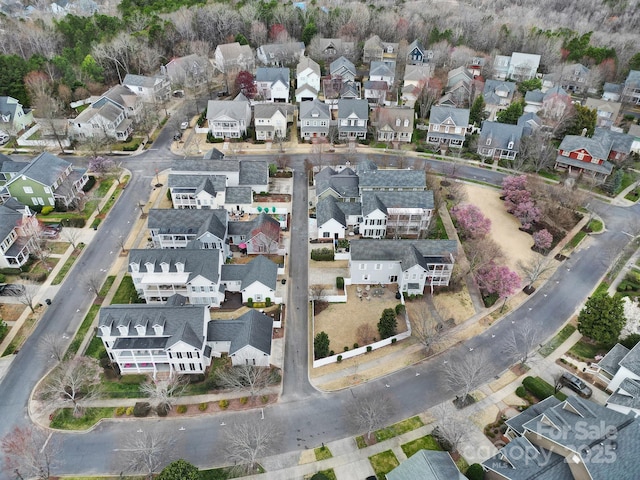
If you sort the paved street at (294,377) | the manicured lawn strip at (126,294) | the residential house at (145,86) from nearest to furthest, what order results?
the paved street at (294,377) → the manicured lawn strip at (126,294) → the residential house at (145,86)

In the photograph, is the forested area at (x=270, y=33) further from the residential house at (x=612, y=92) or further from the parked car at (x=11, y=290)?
the parked car at (x=11, y=290)

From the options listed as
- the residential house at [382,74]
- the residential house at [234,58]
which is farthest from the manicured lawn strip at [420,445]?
the residential house at [234,58]

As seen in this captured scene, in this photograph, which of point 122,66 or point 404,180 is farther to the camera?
point 122,66

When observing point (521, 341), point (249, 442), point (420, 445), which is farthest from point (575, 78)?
point (249, 442)

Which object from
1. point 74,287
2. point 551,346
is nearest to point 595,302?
point 551,346

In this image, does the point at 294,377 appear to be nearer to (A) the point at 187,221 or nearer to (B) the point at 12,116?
(A) the point at 187,221

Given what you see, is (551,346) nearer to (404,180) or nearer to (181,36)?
(404,180)

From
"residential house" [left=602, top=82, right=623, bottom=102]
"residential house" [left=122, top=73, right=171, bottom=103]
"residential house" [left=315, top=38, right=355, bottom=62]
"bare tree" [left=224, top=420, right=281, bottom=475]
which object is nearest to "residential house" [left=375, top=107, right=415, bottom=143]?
"residential house" [left=315, top=38, right=355, bottom=62]
